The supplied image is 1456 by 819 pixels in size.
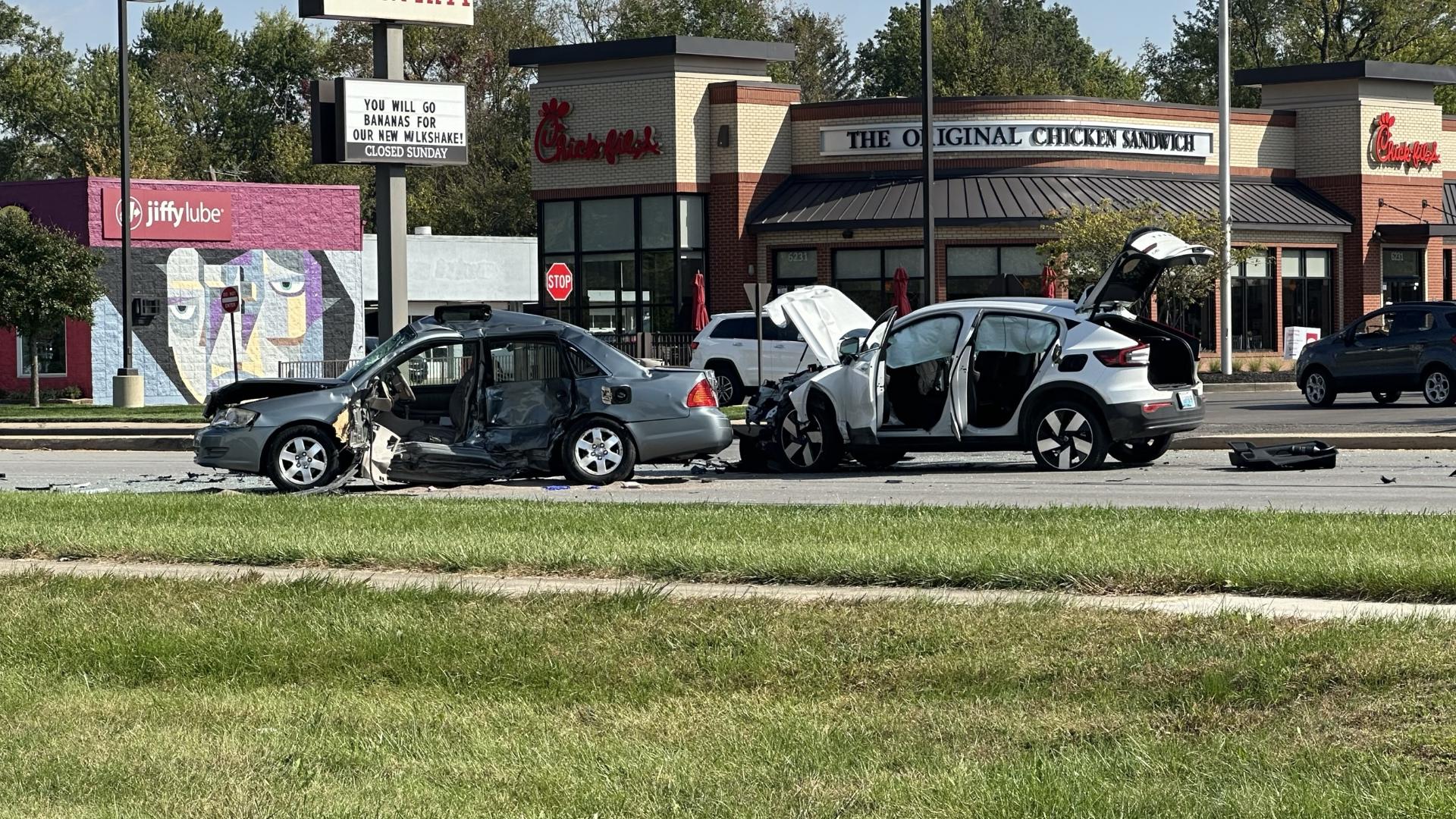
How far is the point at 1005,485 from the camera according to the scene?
52.4 ft

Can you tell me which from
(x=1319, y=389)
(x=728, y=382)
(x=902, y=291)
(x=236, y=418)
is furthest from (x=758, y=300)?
(x=236, y=418)

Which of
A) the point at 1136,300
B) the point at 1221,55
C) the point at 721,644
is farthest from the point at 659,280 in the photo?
the point at 721,644

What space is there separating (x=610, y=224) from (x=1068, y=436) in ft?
95.3

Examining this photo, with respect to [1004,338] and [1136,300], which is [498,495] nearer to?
[1004,338]

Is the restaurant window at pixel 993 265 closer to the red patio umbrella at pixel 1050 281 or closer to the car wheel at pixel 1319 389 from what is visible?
the red patio umbrella at pixel 1050 281

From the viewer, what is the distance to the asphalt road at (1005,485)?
14.1 metres

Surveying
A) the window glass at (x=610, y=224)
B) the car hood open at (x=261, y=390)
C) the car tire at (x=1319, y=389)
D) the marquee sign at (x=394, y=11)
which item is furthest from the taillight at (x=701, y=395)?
the window glass at (x=610, y=224)

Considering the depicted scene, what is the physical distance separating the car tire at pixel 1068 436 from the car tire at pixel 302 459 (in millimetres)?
6421

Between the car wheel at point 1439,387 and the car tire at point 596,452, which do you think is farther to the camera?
the car wheel at point 1439,387

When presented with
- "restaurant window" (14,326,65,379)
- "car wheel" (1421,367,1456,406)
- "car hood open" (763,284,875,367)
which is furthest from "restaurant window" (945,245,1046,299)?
"car hood open" (763,284,875,367)

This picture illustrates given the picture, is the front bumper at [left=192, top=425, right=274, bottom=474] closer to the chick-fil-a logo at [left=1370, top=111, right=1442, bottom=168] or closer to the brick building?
the brick building

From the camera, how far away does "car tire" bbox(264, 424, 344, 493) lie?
16359 millimetres

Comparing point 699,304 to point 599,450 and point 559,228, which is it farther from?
point 599,450

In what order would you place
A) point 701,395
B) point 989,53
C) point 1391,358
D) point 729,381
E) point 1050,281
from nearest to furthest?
point 701,395
point 1391,358
point 729,381
point 1050,281
point 989,53
